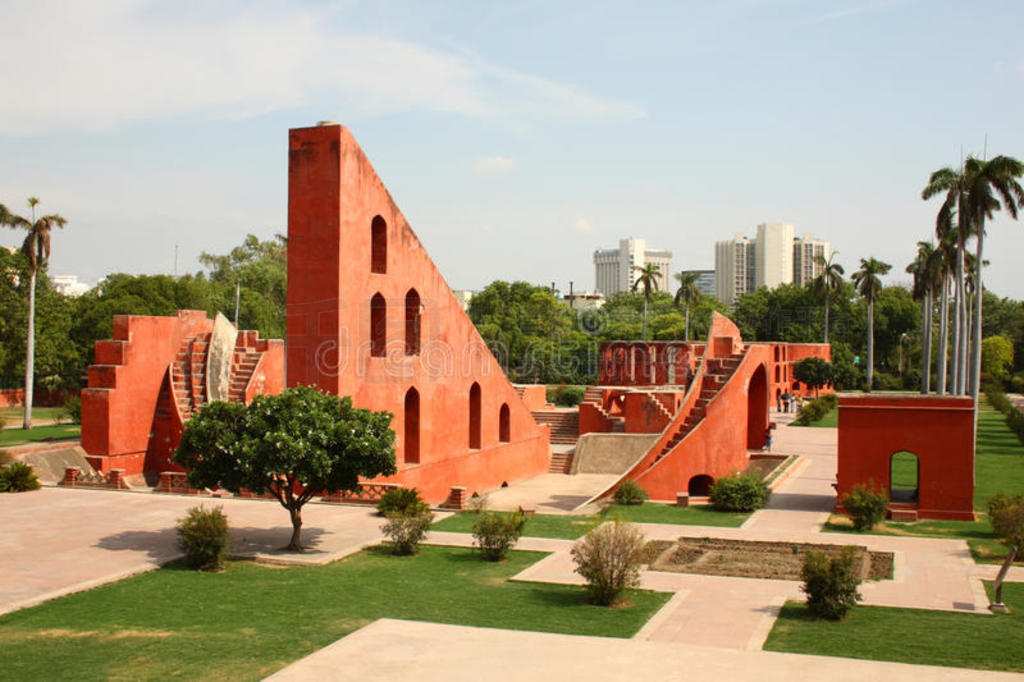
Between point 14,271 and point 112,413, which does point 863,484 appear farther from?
point 14,271

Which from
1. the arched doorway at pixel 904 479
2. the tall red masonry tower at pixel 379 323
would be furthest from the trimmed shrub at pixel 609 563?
the arched doorway at pixel 904 479

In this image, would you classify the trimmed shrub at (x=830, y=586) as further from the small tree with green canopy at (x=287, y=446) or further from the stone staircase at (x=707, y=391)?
the stone staircase at (x=707, y=391)

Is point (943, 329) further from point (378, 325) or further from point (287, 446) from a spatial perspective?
point (287, 446)

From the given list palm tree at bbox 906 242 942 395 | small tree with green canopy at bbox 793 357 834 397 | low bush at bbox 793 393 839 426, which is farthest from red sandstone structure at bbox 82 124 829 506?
small tree with green canopy at bbox 793 357 834 397

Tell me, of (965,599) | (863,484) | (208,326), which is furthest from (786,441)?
(965,599)

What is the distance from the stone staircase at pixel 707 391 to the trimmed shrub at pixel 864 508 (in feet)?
20.0

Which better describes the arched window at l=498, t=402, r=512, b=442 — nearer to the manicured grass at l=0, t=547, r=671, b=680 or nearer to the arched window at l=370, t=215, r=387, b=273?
the arched window at l=370, t=215, r=387, b=273

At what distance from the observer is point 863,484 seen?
67.0 feet

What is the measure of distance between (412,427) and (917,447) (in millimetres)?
11355

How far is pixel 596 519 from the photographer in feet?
61.0

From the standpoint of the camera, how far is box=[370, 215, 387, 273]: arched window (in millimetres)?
21984

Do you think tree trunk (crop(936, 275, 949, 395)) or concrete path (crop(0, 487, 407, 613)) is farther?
tree trunk (crop(936, 275, 949, 395))

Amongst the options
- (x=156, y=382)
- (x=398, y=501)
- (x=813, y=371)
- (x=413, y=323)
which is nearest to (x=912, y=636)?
(x=398, y=501)

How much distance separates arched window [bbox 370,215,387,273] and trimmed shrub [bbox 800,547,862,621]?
12.7 m
